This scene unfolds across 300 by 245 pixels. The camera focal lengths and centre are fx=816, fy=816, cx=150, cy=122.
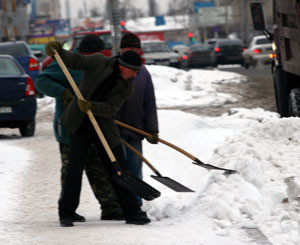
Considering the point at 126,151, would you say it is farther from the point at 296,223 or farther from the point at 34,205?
the point at 296,223

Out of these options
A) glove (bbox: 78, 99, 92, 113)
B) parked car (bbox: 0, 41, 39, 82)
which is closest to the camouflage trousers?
glove (bbox: 78, 99, 92, 113)

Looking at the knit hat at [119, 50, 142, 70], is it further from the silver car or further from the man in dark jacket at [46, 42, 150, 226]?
the silver car

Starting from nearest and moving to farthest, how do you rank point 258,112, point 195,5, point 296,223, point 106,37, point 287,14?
1. point 296,223
2. point 287,14
3. point 258,112
4. point 106,37
5. point 195,5

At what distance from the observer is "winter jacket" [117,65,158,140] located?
6910 mm

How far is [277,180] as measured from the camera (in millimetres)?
6719

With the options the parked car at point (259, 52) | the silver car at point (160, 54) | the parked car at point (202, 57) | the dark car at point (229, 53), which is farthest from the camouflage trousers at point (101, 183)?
the parked car at point (202, 57)

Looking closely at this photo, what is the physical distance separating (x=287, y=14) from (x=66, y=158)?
3.53m

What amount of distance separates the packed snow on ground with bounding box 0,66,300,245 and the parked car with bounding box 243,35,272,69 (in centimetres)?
2375

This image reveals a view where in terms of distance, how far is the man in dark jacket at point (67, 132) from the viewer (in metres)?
6.46

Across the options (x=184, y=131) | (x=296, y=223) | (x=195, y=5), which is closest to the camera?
(x=296, y=223)

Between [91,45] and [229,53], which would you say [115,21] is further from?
[229,53]

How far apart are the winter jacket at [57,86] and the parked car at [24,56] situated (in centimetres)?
1522

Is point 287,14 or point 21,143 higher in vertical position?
point 287,14

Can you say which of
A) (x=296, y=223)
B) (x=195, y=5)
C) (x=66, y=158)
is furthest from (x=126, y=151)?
(x=195, y=5)
